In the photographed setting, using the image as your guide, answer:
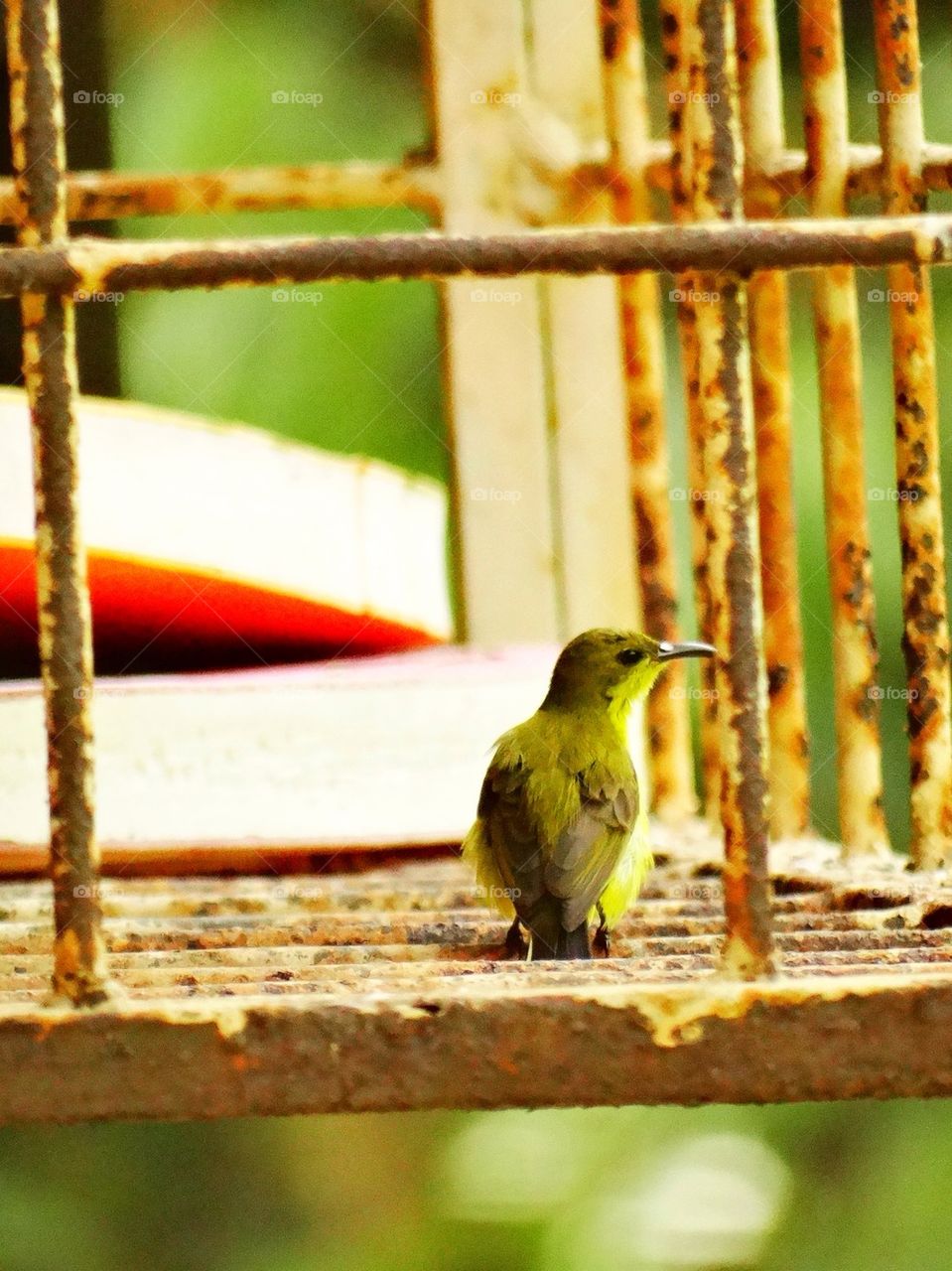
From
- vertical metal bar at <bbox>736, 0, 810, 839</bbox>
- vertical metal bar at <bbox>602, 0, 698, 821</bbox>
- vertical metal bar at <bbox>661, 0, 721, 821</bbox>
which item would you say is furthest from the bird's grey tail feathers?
vertical metal bar at <bbox>602, 0, 698, 821</bbox>

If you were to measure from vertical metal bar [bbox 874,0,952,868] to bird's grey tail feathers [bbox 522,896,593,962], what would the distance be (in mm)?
319

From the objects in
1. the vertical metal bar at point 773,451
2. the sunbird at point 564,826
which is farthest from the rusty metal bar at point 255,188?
the sunbird at point 564,826

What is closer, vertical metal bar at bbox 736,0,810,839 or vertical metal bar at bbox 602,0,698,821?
vertical metal bar at bbox 736,0,810,839

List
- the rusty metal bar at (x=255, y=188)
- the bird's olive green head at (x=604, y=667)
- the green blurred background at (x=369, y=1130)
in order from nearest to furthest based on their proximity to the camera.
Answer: the bird's olive green head at (x=604, y=667)
the rusty metal bar at (x=255, y=188)
the green blurred background at (x=369, y=1130)

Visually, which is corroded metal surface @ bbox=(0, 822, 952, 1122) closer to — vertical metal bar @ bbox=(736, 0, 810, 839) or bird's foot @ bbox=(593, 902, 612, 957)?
bird's foot @ bbox=(593, 902, 612, 957)

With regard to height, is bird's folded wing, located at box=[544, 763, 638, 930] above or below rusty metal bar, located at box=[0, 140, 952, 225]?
below

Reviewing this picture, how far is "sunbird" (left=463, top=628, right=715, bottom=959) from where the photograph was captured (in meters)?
1.42

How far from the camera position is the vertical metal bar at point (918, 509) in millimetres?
1440

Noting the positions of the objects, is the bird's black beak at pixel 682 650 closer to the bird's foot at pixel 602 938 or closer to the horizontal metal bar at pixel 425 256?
the bird's foot at pixel 602 938

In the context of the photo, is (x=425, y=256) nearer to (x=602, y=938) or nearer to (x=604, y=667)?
(x=602, y=938)

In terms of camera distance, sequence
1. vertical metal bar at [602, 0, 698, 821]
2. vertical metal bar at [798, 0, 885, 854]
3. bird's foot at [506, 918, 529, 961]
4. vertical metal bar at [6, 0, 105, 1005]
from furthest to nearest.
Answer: vertical metal bar at [602, 0, 698, 821] → vertical metal bar at [798, 0, 885, 854] → bird's foot at [506, 918, 529, 961] → vertical metal bar at [6, 0, 105, 1005]

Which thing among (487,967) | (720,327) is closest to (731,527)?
(720,327)

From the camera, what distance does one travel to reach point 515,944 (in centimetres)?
140

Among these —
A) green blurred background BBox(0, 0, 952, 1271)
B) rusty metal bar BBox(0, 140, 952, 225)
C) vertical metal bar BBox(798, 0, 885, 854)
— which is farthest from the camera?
green blurred background BBox(0, 0, 952, 1271)
